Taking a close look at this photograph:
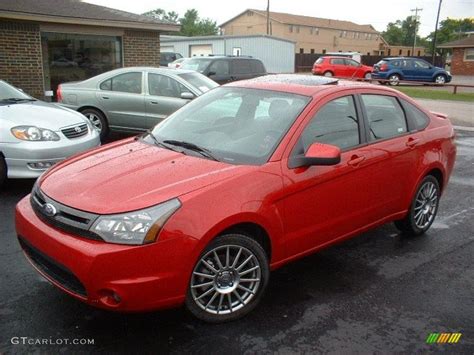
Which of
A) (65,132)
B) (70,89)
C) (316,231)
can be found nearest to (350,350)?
(316,231)

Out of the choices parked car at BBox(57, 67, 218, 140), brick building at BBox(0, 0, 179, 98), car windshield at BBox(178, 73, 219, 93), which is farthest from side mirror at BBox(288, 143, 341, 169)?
brick building at BBox(0, 0, 179, 98)

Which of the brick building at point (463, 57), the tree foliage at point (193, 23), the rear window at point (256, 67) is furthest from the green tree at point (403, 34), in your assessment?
the rear window at point (256, 67)

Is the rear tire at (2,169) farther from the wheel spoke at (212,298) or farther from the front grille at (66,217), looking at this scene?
the wheel spoke at (212,298)

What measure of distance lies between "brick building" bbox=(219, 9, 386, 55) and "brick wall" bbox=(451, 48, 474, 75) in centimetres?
2414

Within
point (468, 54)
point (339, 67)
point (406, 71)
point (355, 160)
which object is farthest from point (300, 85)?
Result: point (468, 54)

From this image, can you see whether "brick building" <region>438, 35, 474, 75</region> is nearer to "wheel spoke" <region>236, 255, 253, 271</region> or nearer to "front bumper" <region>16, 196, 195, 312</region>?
"wheel spoke" <region>236, 255, 253, 271</region>

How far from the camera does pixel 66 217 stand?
2.99 metres

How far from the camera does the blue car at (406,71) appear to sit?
2892 cm

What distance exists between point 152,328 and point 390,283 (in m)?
2.01

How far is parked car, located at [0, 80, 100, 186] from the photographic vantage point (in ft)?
19.2

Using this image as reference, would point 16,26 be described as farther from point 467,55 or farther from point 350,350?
point 467,55

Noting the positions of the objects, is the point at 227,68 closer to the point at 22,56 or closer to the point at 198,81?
the point at 198,81

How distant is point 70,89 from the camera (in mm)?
9828

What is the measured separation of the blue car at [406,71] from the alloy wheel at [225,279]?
90.9 ft
